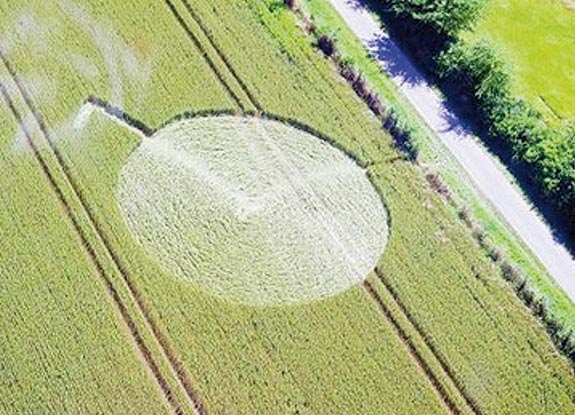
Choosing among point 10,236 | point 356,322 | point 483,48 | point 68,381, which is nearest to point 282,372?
point 356,322

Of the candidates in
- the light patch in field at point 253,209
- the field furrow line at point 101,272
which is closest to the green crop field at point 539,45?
the light patch in field at point 253,209

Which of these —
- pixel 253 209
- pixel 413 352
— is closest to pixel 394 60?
pixel 253 209

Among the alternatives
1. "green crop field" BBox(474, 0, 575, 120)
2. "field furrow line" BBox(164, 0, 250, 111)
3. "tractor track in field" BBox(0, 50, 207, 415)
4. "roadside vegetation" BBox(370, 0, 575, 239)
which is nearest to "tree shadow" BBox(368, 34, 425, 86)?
"roadside vegetation" BBox(370, 0, 575, 239)

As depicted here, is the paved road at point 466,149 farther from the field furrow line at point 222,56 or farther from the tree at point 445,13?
the field furrow line at point 222,56

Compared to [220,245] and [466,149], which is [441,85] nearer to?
[466,149]

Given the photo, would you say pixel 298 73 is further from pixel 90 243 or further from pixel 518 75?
pixel 90 243
